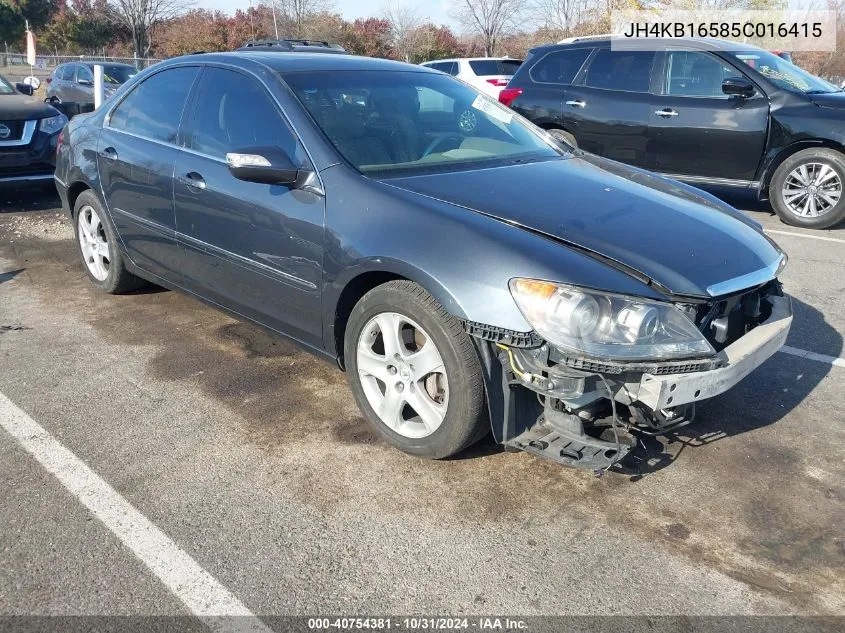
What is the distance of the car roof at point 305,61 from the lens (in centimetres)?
394

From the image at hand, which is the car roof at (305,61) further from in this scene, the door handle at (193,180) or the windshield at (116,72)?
the windshield at (116,72)

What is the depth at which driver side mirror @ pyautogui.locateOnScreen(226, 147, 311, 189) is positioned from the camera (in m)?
3.32

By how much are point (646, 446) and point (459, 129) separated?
186 cm

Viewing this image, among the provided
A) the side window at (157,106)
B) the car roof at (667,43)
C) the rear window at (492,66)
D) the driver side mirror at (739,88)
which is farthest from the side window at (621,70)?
the rear window at (492,66)

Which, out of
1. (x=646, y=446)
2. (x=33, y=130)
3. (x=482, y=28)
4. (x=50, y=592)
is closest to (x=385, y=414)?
(x=646, y=446)

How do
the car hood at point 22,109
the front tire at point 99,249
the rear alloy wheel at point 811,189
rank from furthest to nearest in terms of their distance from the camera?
the car hood at point 22,109, the rear alloy wheel at point 811,189, the front tire at point 99,249

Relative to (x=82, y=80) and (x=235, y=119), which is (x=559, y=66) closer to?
(x=235, y=119)

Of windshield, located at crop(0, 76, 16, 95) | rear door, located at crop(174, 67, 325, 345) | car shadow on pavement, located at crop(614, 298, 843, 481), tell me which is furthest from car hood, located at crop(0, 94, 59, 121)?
car shadow on pavement, located at crop(614, 298, 843, 481)

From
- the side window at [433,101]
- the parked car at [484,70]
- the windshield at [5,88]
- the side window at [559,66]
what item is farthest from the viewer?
the parked car at [484,70]

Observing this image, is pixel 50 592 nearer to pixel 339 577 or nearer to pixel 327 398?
pixel 339 577

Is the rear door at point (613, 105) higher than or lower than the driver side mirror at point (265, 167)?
higher

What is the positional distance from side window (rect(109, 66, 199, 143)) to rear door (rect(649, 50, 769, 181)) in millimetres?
5530

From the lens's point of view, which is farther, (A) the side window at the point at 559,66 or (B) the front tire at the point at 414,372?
(A) the side window at the point at 559,66

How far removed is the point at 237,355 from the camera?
4355 millimetres
